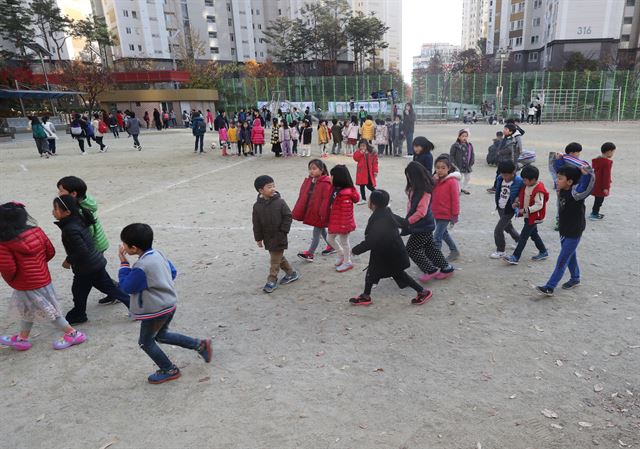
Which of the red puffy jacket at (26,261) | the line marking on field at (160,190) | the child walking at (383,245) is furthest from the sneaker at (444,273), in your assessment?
the line marking on field at (160,190)

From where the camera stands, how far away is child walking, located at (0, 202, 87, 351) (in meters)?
3.63

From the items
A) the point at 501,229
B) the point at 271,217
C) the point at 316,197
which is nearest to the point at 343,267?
the point at 316,197

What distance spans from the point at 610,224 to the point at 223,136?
14144 mm

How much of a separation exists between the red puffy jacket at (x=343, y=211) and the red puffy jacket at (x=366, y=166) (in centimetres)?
316

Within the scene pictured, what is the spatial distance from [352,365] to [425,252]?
209cm

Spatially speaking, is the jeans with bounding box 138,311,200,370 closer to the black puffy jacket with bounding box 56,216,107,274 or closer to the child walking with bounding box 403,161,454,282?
the black puffy jacket with bounding box 56,216,107,274

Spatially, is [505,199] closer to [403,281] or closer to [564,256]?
[564,256]

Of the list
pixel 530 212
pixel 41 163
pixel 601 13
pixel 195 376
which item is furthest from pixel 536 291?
pixel 601 13

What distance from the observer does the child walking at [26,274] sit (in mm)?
3629

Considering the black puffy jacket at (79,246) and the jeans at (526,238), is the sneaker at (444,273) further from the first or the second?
the black puffy jacket at (79,246)

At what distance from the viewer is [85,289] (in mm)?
4441

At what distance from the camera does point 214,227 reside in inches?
305

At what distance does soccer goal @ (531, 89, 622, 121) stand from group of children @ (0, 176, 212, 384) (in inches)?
1300

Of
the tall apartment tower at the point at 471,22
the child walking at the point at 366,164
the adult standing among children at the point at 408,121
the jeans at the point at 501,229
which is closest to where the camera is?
the jeans at the point at 501,229
